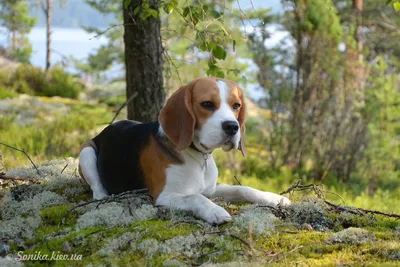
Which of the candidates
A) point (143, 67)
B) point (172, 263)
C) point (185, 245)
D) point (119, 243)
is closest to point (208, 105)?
point (185, 245)

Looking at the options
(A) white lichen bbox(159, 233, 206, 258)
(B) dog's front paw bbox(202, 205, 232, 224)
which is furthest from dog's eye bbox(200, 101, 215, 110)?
(A) white lichen bbox(159, 233, 206, 258)

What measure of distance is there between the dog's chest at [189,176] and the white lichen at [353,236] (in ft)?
3.84

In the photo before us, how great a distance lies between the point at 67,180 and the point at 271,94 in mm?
6548

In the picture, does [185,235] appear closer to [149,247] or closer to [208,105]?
[149,247]

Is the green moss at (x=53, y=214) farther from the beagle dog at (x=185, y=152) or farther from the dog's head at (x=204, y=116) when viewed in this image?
the dog's head at (x=204, y=116)

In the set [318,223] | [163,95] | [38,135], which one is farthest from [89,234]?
[38,135]

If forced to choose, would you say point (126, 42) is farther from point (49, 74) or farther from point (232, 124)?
point (49, 74)

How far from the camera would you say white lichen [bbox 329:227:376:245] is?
378 centimetres

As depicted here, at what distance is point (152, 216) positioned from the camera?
4.16 metres

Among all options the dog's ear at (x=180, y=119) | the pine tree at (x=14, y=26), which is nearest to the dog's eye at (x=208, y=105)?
the dog's ear at (x=180, y=119)

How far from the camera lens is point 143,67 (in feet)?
22.9

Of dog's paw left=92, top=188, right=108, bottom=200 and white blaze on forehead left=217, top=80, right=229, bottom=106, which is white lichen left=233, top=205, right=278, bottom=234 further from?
dog's paw left=92, top=188, right=108, bottom=200

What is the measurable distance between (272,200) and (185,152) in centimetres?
84

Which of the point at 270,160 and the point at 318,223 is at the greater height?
the point at 318,223
